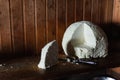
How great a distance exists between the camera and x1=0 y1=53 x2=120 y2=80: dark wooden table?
866 mm

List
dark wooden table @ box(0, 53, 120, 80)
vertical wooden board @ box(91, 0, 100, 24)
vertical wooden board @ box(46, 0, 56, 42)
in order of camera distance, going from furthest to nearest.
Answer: vertical wooden board @ box(91, 0, 100, 24)
vertical wooden board @ box(46, 0, 56, 42)
dark wooden table @ box(0, 53, 120, 80)

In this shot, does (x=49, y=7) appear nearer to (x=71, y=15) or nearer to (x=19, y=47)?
(x=71, y=15)

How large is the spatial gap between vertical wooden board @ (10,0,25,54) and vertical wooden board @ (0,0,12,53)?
24 mm

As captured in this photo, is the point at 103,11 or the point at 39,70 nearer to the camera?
the point at 39,70

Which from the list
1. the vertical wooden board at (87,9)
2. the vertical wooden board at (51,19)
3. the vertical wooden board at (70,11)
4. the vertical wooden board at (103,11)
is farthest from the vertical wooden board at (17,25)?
the vertical wooden board at (103,11)

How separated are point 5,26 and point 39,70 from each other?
0.28 metres

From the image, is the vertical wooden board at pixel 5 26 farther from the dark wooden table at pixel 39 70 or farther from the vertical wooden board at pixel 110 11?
the vertical wooden board at pixel 110 11

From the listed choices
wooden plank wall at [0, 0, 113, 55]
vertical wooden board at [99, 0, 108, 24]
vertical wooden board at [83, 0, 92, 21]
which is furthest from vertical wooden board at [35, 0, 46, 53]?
vertical wooden board at [99, 0, 108, 24]

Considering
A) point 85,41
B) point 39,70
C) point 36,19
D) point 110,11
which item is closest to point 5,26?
point 36,19

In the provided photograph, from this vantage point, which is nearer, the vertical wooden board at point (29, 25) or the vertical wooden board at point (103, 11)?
the vertical wooden board at point (29, 25)

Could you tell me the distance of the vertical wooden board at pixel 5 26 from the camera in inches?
39.6

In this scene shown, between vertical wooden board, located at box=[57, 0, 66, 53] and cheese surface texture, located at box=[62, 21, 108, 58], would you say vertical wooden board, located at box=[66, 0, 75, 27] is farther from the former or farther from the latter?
cheese surface texture, located at box=[62, 21, 108, 58]

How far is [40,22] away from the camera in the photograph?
1105mm

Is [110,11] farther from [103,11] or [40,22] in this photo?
[40,22]
